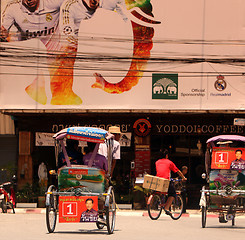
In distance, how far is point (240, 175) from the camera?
1700cm

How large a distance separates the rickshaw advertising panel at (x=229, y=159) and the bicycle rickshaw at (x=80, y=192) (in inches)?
137

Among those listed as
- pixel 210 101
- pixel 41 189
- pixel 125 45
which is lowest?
pixel 41 189

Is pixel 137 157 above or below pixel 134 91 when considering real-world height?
below

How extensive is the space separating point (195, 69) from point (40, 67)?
6.47 metres

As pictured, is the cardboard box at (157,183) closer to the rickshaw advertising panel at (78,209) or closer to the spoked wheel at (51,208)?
the spoked wheel at (51,208)

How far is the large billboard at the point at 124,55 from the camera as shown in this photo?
29781mm

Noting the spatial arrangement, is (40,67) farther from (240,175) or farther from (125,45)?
(240,175)

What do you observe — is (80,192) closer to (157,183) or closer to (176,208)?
(157,183)

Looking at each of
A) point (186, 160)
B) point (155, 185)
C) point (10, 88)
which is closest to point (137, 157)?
point (186, 160)

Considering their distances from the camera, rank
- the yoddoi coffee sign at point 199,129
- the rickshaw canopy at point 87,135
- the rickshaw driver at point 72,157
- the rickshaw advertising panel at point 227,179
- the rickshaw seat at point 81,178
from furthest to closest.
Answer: the yoddoi coffee sign at point 199,129 → the rickshaw advertising panel at point 227,179 → the rickshaw driver at point 72,157 → the rickshaw canopy at point 87,135 → the rickshaw seat at point 81,178

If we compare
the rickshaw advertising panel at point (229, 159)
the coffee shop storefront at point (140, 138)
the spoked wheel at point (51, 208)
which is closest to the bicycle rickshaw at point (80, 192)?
the spoked wheel at point (51, 208)

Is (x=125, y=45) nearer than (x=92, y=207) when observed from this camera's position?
No

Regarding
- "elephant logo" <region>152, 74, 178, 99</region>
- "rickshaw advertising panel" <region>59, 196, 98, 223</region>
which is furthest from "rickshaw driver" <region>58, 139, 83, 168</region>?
"elephant logo" <region>152, 74, 178, 99</region>

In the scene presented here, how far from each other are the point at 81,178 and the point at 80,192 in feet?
0.99
